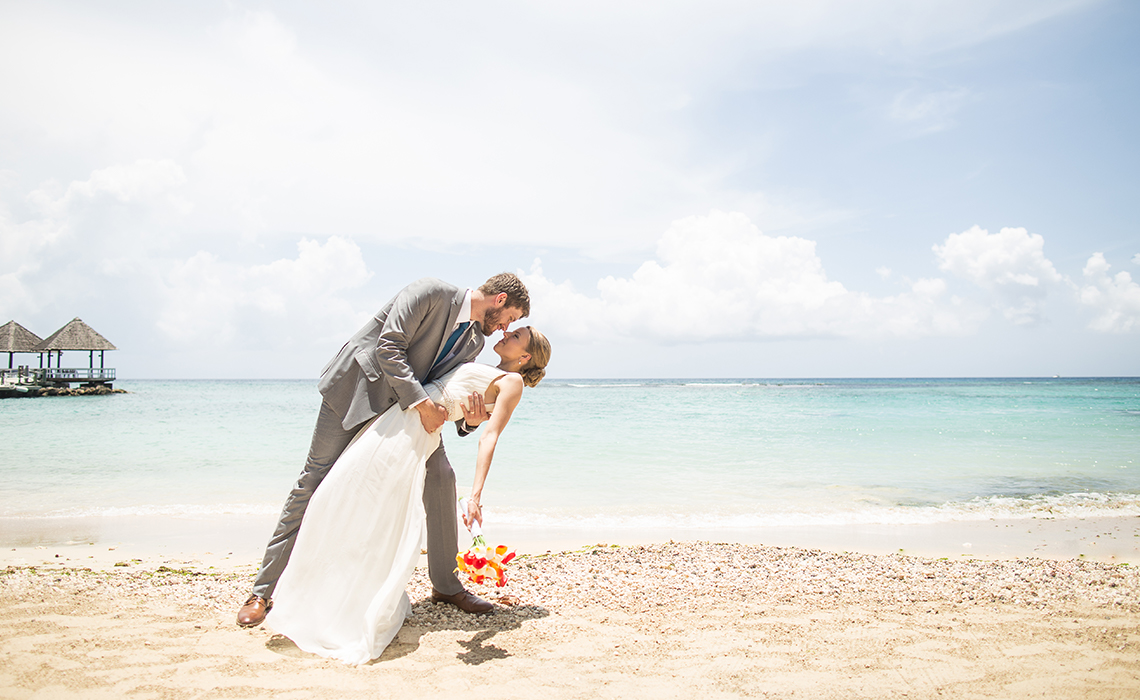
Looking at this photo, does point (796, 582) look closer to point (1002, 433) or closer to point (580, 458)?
point (580, 458)

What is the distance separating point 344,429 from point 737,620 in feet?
8.65

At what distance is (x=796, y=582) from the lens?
4.45 meters

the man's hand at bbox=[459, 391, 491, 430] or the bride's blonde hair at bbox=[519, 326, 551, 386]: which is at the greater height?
the bride's blonde hair at bbox=[519, 326, 551, 386]

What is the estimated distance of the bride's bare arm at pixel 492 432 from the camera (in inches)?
122

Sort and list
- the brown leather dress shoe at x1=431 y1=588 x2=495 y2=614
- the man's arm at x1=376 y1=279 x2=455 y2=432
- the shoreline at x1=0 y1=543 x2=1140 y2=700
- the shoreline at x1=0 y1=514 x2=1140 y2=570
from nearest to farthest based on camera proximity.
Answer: the shoreline at x1=0 y1=543 x2=1140 y2=700
the man's arm at x1=376 y1=279 x2=455 y2=432
the brown leather dress shoe at x1=431 y1=588 x2=495 y2=614
the shoreline at x1=0 y1=514 x2=1140 y2=570

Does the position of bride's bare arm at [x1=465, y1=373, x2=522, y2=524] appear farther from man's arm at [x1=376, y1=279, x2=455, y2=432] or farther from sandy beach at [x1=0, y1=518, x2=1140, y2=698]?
sandy beach at [x1=0, y1=518, x2=1140, y2=698]

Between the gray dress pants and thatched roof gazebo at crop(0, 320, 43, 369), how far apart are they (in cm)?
4513

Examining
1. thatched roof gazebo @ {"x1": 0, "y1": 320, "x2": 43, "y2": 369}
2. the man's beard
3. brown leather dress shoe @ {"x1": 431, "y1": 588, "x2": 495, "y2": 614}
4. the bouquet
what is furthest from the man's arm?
thatched roof gazebo @ {"x1": 0, "y1": 320, "x2": 43, "y2": 369}

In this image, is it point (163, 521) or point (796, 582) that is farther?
point (163, 521)

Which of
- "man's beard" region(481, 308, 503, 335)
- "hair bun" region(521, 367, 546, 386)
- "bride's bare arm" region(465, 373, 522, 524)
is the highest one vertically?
"man's beard" region(481, 308, 503, 335)

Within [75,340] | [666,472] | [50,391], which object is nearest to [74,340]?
[75,340]

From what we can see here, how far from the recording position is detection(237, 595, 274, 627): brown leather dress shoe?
11.3 ft

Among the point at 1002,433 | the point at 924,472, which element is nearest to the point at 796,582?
the point at 924,472

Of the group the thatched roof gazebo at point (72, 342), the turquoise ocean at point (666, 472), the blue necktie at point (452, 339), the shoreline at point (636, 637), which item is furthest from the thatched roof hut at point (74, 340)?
the blue necktie at point (452, 339)
